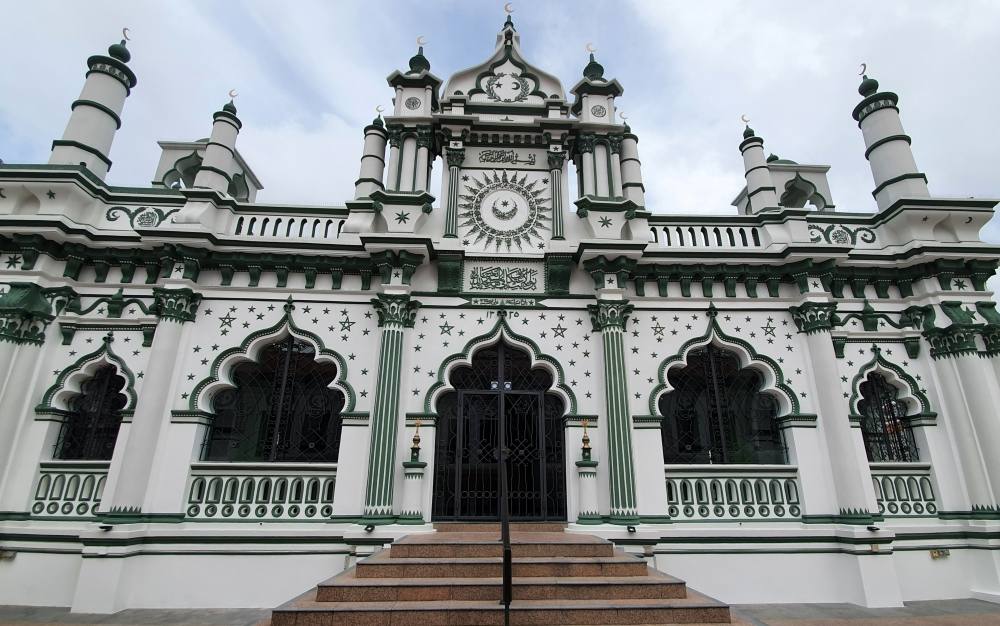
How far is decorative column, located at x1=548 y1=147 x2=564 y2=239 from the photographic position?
1053 centimetres

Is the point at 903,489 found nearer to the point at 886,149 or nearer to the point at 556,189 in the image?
the point at 886,149

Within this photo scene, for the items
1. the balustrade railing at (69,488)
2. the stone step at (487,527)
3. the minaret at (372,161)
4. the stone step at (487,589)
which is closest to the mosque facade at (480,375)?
the balustrade railing at (69,488)

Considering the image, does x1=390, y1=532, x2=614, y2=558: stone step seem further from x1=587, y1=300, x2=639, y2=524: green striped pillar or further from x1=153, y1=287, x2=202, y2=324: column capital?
x1=153, y1=287, x2=202, y2=324: column capital

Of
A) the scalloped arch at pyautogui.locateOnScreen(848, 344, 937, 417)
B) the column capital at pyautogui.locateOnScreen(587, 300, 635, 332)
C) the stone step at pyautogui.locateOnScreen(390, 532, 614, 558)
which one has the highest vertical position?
the column capital at pyautogui.locateOnScreen(587, 300, 635, 332)

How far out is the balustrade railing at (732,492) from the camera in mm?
9008

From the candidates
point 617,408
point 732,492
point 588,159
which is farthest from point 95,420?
point 732,492

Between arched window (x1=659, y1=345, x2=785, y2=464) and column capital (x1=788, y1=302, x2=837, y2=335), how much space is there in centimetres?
127

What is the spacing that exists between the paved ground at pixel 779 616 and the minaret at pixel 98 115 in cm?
825

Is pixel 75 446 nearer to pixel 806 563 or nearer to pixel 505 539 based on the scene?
pixel 505 539

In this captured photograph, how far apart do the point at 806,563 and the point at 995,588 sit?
3191mm

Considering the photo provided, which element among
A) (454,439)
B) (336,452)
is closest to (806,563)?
(454,439)

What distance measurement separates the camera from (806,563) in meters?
8.64

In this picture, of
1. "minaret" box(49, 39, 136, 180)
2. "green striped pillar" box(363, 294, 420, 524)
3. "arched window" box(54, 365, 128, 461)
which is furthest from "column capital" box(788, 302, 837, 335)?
"minaret" box(49, 39, 136, 180)

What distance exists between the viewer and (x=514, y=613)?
536cm
